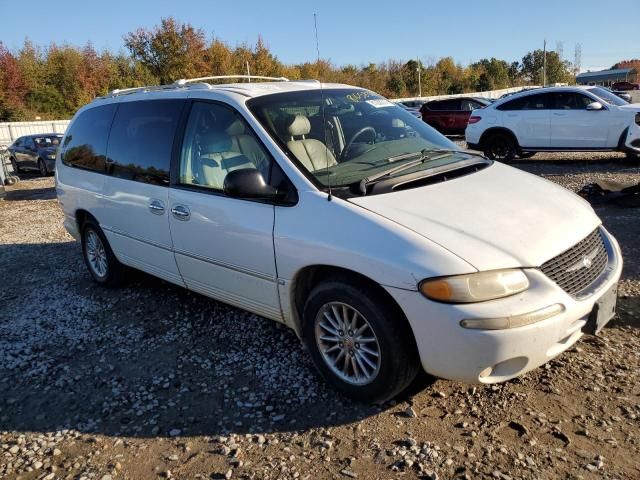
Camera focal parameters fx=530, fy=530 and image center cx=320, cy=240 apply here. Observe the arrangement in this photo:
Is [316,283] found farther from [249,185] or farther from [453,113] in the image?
[453,113]

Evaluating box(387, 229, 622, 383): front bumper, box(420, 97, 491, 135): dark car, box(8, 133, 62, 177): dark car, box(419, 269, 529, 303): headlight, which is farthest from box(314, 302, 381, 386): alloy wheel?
box(420, 97, 491, 135): dark car

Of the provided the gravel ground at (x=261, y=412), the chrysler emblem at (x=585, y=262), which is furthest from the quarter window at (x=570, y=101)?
the chrysler emblem at (x=585, y=262)

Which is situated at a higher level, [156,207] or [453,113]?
[156,207]

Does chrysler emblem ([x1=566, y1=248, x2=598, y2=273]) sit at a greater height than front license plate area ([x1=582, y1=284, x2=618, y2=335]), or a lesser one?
greater

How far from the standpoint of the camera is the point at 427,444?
2719mm

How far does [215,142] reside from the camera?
12.6 ft

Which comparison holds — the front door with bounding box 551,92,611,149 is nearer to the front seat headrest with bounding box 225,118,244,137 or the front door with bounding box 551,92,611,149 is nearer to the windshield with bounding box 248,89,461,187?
the windshield with bounding box 248,89,461,187

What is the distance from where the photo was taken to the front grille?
2773 mm

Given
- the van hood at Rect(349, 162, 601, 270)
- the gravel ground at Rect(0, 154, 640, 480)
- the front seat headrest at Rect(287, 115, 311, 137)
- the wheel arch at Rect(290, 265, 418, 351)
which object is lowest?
the gravel ground at Rect(0, 154, 640, 480)

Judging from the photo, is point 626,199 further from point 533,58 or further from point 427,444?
point 533,58

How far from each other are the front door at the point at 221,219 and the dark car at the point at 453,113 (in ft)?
60.1

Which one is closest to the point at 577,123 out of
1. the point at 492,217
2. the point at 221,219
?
the point at 492,217

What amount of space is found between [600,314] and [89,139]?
15.4ft

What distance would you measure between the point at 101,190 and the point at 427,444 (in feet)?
12.2
